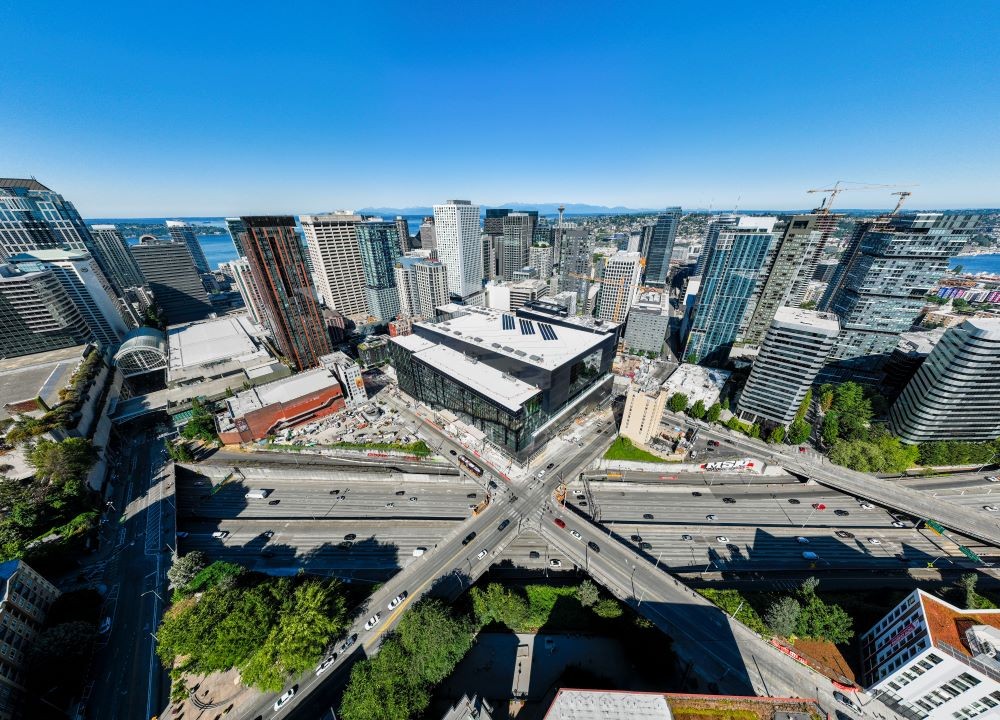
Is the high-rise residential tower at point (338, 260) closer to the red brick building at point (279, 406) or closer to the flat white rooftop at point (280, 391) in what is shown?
the red brick building at point (279, 406)

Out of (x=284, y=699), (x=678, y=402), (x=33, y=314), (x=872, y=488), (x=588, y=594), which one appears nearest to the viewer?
(x=284, y=699)

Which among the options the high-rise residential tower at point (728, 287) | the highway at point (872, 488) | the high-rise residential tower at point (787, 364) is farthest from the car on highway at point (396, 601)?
the high-rise residential tower at point (728, 287)

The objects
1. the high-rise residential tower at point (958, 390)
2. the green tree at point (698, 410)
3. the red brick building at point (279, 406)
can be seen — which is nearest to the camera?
the high-rise residential tower at point (958, 390)

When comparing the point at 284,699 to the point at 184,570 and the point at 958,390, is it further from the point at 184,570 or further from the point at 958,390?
the point at 958,390

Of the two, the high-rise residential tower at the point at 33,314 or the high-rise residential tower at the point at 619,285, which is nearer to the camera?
the high-rise residential tower at the point at 33,314

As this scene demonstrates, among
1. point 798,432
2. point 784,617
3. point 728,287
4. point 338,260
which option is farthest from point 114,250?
point 798,432

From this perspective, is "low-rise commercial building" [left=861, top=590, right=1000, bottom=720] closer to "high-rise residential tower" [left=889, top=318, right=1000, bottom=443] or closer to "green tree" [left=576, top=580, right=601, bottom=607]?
"green tree" [left=576, top=580, right=601, bottom=607]
